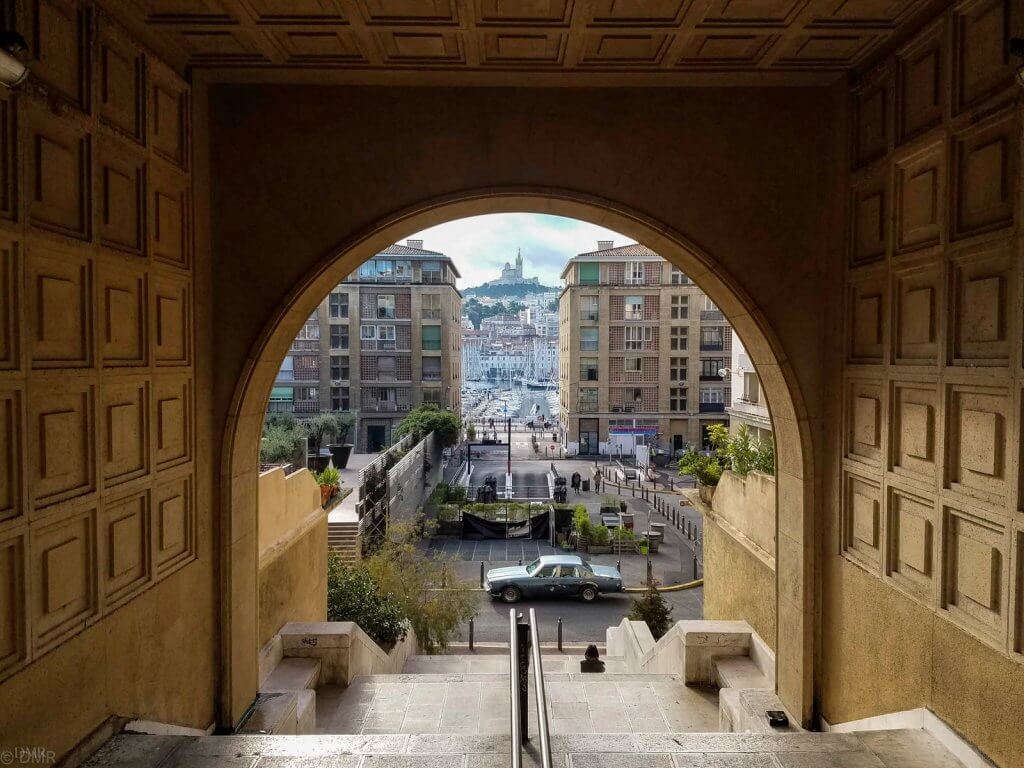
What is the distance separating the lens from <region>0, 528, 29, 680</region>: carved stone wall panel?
113 inches

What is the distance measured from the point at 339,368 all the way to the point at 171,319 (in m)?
34.5

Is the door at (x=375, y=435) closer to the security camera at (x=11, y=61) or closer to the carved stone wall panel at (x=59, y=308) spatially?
the carved stone wall panel at (x=59, y=308)

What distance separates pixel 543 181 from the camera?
4.92 metres

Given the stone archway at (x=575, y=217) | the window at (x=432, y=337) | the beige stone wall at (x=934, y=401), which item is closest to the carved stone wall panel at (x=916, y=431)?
the beige stone wall at (x=934, y=401)

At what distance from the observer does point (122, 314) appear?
3852 mm

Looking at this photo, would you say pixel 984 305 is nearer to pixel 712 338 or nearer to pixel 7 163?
Answer: pixel 7 163

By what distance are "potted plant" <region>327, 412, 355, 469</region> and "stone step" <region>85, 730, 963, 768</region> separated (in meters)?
17.8

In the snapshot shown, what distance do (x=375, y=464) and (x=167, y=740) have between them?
44.0ft

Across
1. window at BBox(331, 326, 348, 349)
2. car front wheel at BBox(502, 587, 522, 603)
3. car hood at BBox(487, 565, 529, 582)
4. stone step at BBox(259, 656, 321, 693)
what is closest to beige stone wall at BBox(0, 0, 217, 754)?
stone step at BBox(259, 656, 321, 693)

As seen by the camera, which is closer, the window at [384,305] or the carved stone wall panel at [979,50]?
the carved stone wall panel at [979,50]

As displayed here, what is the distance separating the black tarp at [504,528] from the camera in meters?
21.7

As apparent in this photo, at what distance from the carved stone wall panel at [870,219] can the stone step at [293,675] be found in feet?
20.2

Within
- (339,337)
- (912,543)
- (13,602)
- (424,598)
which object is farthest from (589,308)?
(13,602)

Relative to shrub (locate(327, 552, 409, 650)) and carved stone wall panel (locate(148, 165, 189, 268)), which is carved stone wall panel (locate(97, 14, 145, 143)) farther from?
shrub (locate(327, 552, 409, 650))
